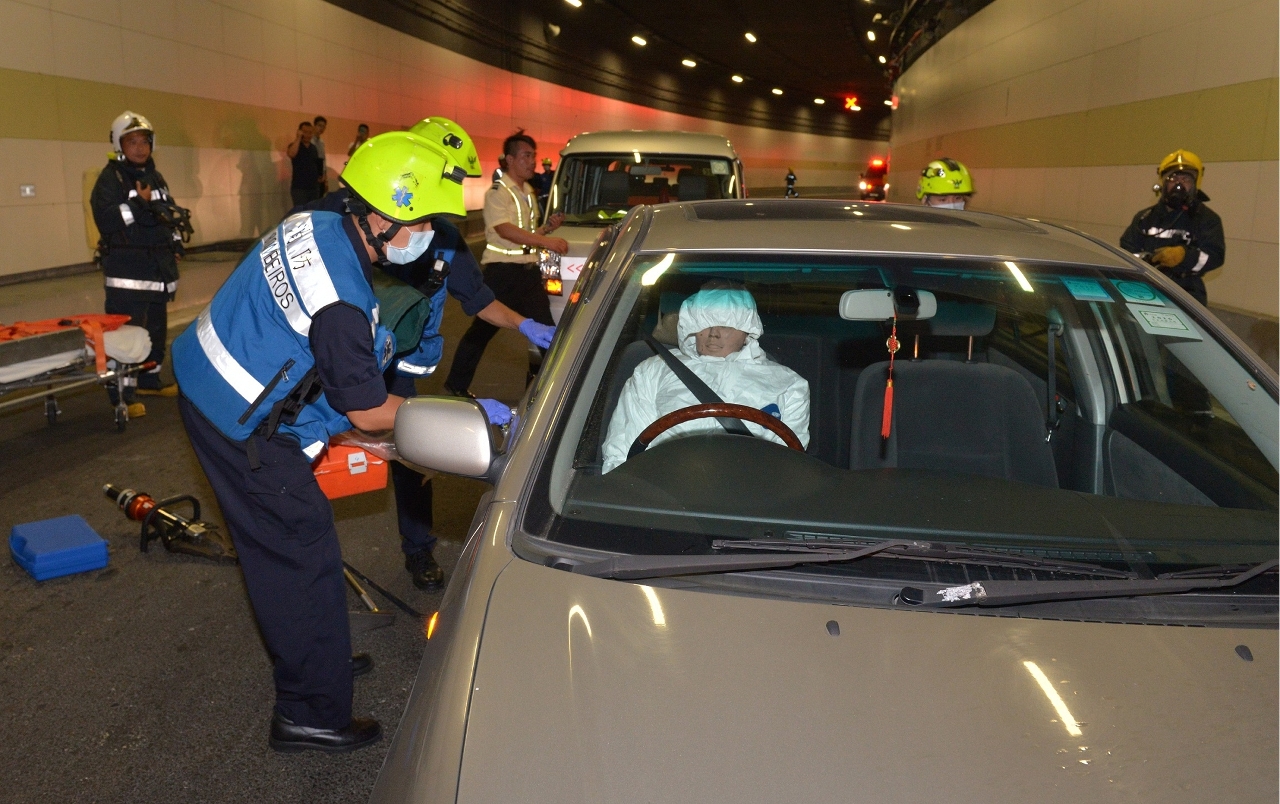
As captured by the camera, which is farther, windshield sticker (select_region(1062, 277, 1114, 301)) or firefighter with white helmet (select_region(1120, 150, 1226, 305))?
firefighter with white helmet (select_region(1120, 150, 1226, 305))

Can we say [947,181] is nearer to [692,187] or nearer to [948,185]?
[948,185]

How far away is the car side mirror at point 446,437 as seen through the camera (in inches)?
97.0

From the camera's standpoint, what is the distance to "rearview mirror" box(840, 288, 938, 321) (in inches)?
112

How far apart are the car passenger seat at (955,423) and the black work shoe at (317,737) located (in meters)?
1.77

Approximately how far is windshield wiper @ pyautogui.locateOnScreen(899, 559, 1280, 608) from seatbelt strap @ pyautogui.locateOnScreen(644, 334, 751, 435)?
0.87 m

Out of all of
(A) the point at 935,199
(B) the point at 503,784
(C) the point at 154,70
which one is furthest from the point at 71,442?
(C) the point at 154,70

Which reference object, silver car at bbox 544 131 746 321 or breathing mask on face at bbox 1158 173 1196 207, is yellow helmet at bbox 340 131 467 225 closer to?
breathing mask on face at bbox 1158 173 1196 207

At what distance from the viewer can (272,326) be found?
10.2 ft

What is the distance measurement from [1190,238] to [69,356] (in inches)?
295

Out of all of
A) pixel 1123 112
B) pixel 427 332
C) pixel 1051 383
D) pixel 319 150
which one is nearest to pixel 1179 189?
pixel 1051 383

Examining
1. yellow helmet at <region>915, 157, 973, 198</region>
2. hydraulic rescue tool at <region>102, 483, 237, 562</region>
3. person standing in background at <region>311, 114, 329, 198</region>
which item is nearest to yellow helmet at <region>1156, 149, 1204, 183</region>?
yellow helmet at <region>915, 157, 973, 198</region>

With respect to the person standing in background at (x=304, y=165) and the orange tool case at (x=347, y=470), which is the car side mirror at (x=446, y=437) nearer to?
the orange tool case at (x=347, y=470)

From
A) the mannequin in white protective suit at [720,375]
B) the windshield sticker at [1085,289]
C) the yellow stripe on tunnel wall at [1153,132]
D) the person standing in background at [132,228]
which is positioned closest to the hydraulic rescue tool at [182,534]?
the mannequin in white protective suit at [720,375]

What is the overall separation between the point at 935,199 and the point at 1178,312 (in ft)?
18.3
